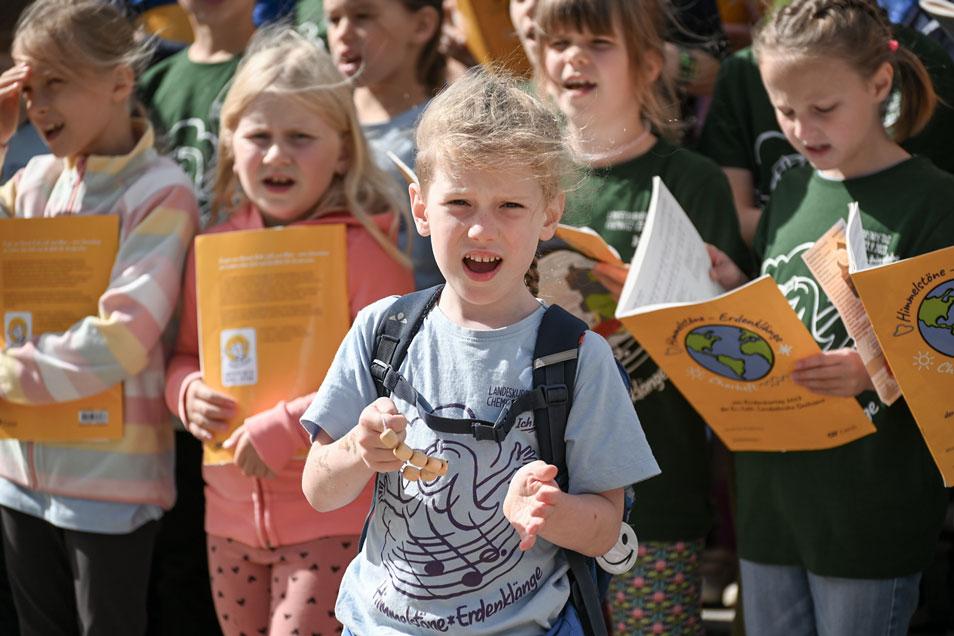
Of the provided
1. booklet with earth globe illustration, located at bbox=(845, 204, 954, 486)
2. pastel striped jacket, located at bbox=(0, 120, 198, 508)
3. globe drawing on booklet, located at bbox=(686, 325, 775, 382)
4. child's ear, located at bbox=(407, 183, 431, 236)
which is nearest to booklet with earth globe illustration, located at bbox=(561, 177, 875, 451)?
globe drawing on booklet, located at bbox=(686, 325, 775, 382)

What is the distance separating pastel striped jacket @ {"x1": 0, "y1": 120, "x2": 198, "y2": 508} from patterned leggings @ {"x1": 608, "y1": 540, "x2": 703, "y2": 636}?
1274 mm

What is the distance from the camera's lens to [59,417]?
11.2ft

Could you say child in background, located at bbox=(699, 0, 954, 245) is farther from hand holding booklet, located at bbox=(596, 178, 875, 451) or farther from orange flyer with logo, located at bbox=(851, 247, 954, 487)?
orange flyer with logo, located at bbox=(851, 247, 954, 487)

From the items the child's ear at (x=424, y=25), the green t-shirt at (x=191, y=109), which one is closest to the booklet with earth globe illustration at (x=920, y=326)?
the child's ear at (x=424, y=25)

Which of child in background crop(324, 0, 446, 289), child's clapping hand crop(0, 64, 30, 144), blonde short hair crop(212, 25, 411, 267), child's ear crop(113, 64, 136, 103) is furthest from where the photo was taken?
child in background crop(324, 0, 446, 289)

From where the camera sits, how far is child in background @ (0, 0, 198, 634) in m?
3.37

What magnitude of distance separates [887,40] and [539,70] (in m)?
0.92

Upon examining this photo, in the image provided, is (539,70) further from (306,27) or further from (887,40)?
(306,27)

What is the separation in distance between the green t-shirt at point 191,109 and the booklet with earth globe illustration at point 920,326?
209 cm

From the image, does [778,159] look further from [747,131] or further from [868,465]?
[868,465]

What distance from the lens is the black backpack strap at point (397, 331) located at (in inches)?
92.4

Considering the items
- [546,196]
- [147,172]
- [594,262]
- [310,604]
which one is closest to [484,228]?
[546,196]

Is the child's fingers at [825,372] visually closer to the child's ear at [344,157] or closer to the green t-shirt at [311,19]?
the child's ear at [344,157]

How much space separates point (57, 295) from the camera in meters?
3.45
